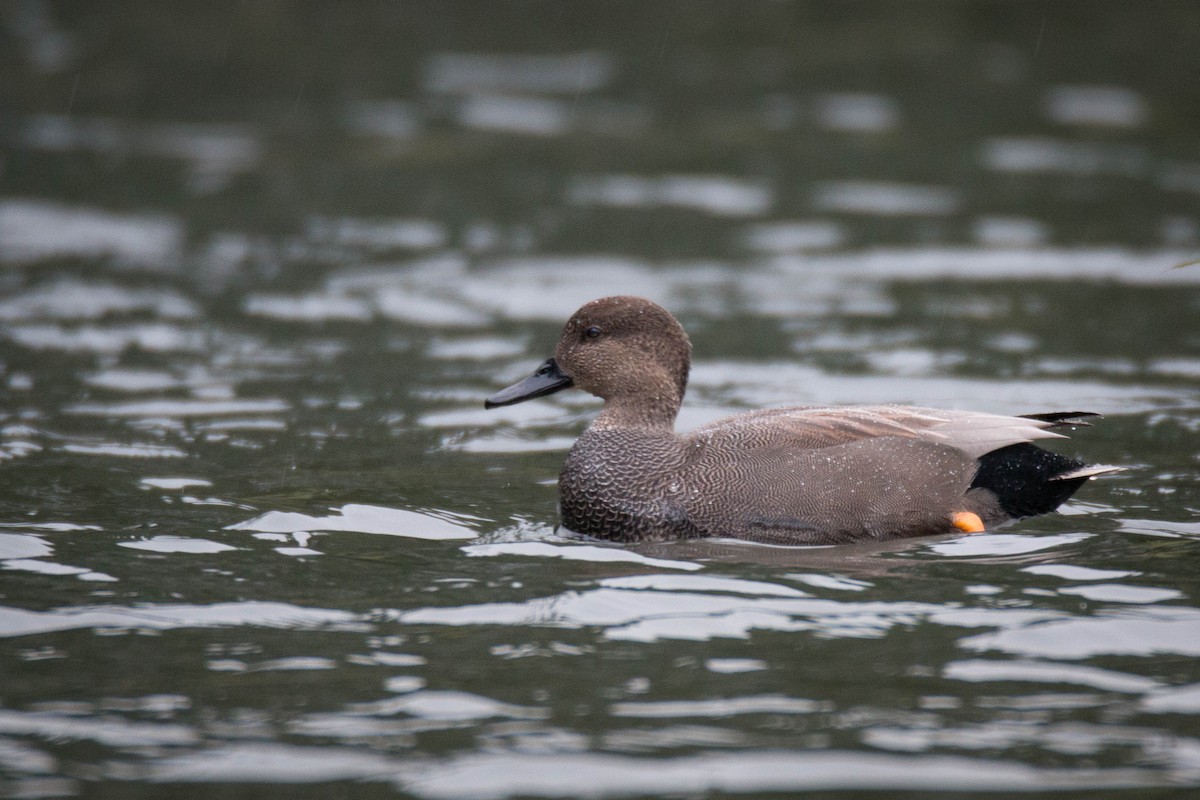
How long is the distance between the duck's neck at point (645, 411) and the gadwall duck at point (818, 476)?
0.04 metres

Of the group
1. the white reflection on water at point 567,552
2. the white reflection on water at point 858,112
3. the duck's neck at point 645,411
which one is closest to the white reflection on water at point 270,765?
the white reflection on water at point 567,552

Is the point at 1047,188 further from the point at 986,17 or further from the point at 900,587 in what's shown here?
the point at 900,587

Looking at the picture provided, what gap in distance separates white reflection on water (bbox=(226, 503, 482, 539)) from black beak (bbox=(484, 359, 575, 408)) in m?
0.64

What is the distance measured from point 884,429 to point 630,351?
1.28m

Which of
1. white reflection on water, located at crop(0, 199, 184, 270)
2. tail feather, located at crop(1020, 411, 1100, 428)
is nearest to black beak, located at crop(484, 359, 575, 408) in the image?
tail feather, located at crop(1020, 411, 1100, 428)

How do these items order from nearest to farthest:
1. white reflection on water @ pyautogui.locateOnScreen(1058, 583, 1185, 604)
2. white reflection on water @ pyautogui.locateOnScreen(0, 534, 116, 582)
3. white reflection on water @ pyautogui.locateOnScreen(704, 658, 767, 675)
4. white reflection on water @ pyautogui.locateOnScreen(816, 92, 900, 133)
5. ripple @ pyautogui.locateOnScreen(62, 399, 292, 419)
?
1. white reflection on water @ pyautogui.locateOnScreen(704, 658, 767, 675)
2. white reflection on water @ pyautogui.locateOnScreen(1058, 583, 1185, 604)
3. white reflection on water @ pyautogui.locateOnScreen(0, 534, 116, 582)
4. ripple @ pyautogui.locateOnScreen(62, 399, 292, 419)
5. white reflection on water @ pyautogui.locateOnScreen(816, 92, 900, 133)

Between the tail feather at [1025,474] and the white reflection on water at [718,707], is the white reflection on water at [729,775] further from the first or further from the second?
the tail feather at [1025,474]

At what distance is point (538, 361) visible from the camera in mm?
10750

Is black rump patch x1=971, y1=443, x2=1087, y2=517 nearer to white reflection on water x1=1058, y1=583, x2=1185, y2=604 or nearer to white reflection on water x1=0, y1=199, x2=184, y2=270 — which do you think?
white reflection on water x1=1058, y1=583, x2=1185, y2=604

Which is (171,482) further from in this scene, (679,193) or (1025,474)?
(679,193)

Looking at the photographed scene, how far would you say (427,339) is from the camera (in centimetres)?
1130

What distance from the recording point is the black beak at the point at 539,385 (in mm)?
7539

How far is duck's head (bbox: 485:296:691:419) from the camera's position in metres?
7.44

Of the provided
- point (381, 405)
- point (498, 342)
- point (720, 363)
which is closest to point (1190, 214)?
point (720, 363)
